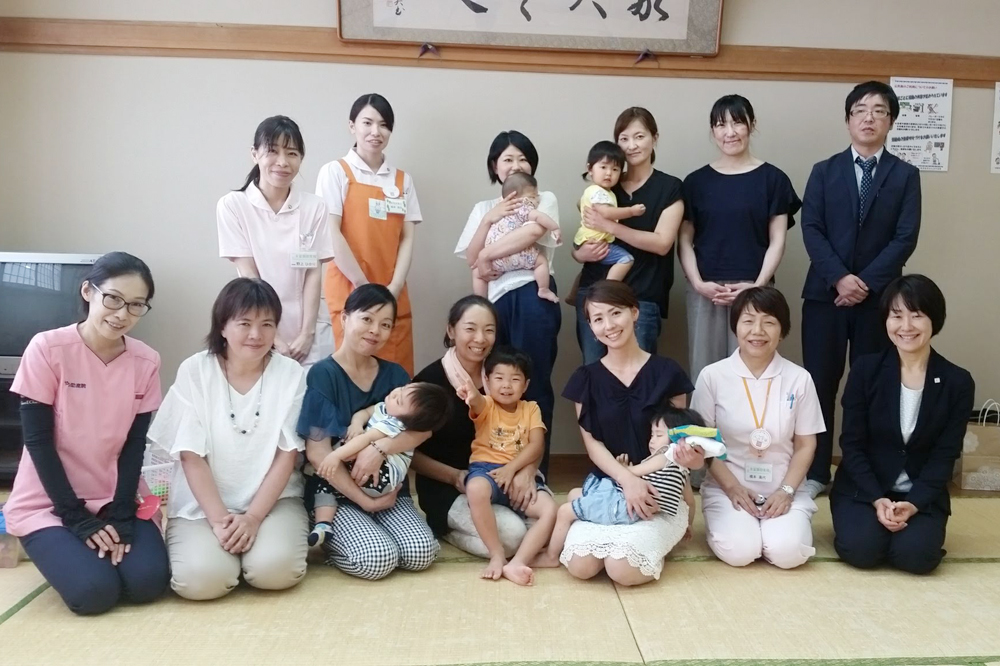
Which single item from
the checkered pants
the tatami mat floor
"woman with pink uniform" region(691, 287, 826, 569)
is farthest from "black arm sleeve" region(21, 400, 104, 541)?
"woman with pink uniform" region(691, 287, 826, 569)

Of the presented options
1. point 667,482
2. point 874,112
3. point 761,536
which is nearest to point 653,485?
point 667,482

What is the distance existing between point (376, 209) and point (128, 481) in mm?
1358

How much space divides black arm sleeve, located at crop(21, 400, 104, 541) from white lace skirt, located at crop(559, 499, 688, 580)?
52.4 inches

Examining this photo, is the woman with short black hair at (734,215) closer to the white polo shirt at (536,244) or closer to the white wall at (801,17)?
the white polo shirt at (536,244)

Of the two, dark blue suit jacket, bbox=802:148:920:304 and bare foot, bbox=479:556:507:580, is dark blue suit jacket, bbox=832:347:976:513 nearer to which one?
dark blue suit jacket, bbox=802:148:920:304

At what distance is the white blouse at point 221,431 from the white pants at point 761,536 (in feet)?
4.37

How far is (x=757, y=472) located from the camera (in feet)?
7.92

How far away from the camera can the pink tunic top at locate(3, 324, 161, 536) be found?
1.98 metres

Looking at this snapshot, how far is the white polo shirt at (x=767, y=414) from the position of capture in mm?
2410

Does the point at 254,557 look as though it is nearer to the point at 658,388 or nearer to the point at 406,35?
the point at 658,388

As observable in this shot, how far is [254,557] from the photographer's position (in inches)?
80.0

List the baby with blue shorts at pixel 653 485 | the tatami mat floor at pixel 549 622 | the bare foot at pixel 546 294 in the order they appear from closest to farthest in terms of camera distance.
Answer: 1. the tatami mat floor at pixel 549 622
2. the baby with blue shorts at pixel 653 485
3. the bare foot at pixel 546 294

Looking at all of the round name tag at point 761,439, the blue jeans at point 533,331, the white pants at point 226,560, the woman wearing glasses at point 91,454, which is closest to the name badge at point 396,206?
the blue jeans at point 533,331

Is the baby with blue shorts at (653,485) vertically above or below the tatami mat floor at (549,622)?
above
